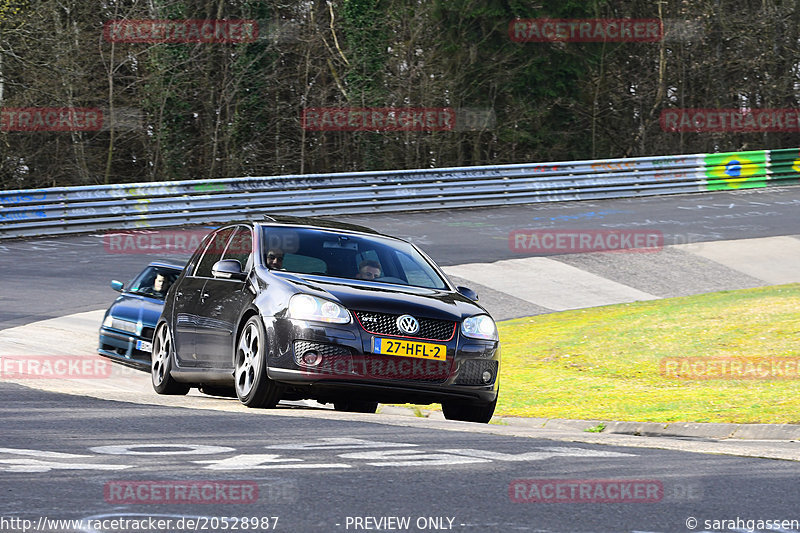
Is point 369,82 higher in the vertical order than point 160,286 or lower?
higher

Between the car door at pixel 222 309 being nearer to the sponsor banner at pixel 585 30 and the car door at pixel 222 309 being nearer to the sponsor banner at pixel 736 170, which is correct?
the sponsor banner at pixel 736 170

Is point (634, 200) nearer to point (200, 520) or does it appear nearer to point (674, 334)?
point (674, 334)

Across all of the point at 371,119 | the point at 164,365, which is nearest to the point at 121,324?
the point at 164,365

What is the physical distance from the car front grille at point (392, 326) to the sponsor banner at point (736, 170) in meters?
25.9

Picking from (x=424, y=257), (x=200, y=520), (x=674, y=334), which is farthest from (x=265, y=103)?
(x=200, y=520)

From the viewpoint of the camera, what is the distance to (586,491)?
6.33 m

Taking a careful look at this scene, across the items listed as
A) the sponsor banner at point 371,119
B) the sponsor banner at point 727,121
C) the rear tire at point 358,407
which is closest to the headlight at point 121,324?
the rear tire at point 358,407

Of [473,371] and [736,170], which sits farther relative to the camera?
[736,170]

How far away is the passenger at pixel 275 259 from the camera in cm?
1025

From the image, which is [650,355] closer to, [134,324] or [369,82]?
[134,324]

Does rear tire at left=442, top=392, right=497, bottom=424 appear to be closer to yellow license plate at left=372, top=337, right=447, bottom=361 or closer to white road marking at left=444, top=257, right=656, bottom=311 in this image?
yellow license plate at left=372, top=337, right=447, bottom=361

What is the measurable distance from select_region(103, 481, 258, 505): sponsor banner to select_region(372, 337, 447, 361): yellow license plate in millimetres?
3229

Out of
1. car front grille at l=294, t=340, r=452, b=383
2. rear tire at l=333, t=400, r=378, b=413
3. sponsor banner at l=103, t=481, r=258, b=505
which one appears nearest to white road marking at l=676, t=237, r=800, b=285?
rear tire at l=333, t=400, r=378, b=413

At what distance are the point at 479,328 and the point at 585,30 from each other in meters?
33.4
